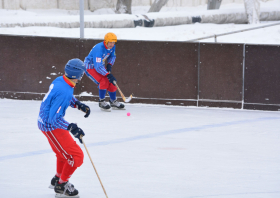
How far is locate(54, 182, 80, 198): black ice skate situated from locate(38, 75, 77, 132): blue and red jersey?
594 mm

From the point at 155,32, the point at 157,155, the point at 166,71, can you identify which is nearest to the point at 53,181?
the point at 157,155

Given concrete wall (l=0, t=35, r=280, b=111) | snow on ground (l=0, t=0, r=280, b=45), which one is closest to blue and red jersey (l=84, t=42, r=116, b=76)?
concrete wall (l=0, t=35, r=280, b=111)

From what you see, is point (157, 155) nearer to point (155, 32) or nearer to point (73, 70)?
point (73, 70)

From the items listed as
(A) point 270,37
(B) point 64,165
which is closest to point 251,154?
(B) point 64,165

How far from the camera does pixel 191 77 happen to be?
9727mm

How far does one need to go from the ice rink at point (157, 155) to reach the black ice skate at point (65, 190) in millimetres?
123

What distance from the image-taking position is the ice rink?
462 cm

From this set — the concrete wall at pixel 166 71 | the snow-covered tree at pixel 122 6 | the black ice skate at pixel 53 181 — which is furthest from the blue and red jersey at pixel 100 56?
the snow-covered tree at pixel 122 6

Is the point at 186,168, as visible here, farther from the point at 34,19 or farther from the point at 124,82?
the point at 34,19

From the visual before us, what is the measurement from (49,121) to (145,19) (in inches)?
743

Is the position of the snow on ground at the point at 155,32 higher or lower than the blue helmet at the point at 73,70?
higher

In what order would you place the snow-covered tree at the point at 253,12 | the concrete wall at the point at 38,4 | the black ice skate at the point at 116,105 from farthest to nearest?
1. the concrete wall at the point at 38,4
2. the snow-covered tree at the point at 253,12
3. the black ice skate at the point at 116,105

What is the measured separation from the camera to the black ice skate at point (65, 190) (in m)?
4.35

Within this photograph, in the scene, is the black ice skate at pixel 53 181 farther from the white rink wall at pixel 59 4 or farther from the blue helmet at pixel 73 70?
the white rink wall at pixel 59 4
